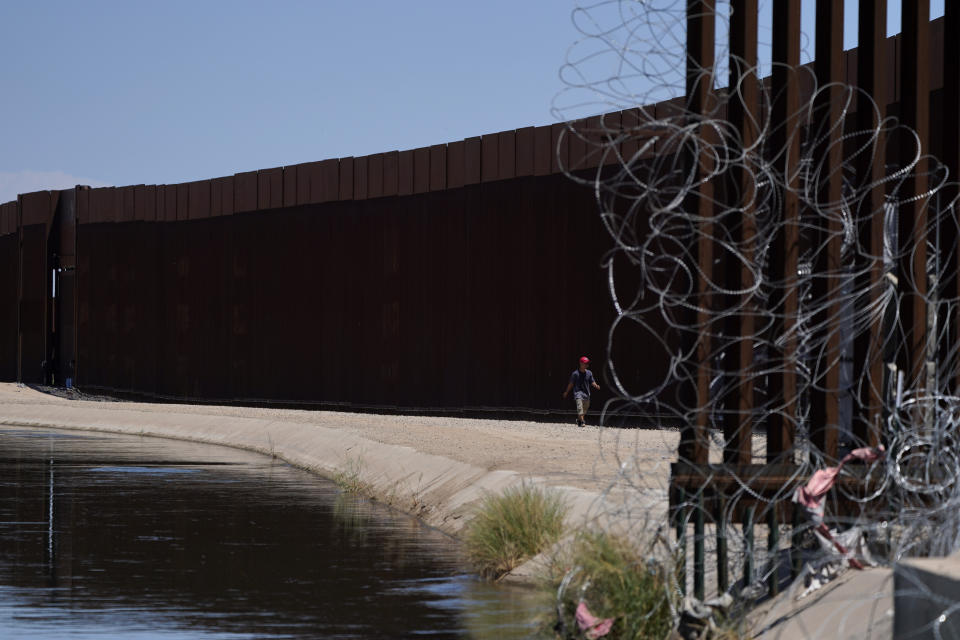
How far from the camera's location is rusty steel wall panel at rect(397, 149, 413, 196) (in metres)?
50.8

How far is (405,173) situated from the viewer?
5106 centimetres

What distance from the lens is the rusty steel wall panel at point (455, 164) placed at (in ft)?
157

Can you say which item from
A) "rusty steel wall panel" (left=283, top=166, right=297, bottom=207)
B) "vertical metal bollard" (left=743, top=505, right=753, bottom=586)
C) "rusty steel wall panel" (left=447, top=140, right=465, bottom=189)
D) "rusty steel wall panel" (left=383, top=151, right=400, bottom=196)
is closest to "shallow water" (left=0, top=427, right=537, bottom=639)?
"vertical metal bollard" (left=743, top=505, right=753, bottom=586)

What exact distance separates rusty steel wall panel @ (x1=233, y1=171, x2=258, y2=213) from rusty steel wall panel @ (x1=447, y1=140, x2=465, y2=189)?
1192 cm

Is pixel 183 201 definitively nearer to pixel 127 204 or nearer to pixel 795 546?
pixel 127 204

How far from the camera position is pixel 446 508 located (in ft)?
77.8

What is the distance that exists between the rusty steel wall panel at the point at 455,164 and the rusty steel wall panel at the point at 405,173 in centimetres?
234

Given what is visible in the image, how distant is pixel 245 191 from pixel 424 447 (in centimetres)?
2892

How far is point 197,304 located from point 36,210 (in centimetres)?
1261

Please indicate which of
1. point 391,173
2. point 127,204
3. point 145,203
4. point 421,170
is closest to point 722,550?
point 421,170

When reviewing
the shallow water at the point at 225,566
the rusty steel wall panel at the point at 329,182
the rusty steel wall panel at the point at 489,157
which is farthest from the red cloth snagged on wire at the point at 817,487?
the rusty steel wall panel at the point at 329,182

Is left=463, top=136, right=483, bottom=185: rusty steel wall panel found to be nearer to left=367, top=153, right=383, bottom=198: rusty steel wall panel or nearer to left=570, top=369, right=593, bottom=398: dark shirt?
left=367, top=153, right=383, bottom=198: rusty steel wall panel

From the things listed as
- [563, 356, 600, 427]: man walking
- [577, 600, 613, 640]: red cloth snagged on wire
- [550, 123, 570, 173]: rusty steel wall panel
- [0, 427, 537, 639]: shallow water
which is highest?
[550, 123, 570, 173]: rusty steel wall panel

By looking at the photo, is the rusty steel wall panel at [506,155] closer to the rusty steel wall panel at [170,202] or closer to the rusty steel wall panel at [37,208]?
the rusty steel wall panel at [170,202]
